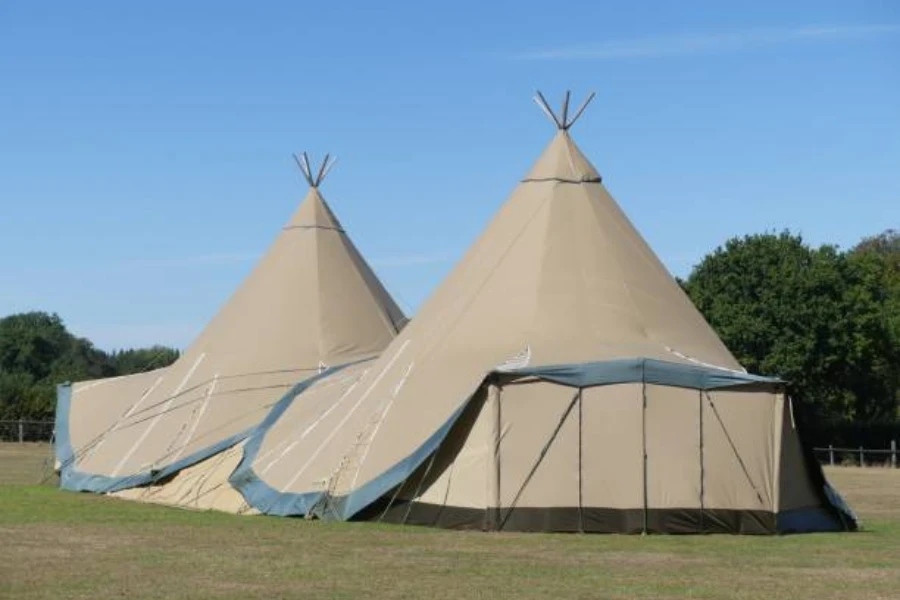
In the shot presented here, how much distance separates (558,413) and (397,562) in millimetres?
5036

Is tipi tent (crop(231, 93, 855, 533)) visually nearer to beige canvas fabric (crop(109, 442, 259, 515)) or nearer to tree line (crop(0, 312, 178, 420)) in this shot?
beige canvas fabric (crop(109, 442, 259, 515))

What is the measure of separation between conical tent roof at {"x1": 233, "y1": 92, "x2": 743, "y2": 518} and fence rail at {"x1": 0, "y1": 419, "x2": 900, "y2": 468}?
110 ft

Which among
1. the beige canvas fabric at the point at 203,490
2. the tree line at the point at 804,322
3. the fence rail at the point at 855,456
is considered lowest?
the beige canvas fabric at the point at 203,490

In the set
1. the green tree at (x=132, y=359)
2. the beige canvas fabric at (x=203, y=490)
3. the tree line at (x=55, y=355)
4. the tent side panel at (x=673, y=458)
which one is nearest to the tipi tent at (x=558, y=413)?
the tent side panel at (x=673, y=458)

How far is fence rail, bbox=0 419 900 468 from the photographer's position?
58250 millimetres

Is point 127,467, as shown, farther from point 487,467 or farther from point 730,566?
point 730,566

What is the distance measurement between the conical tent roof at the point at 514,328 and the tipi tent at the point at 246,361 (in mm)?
4766

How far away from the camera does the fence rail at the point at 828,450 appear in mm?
58250

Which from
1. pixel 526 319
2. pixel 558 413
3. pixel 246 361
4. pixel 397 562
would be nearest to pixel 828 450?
pixel 246 361

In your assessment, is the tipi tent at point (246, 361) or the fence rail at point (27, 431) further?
the fence rail at point (27, 431)

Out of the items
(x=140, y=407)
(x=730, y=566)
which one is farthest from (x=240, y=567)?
(x=140, y=407)

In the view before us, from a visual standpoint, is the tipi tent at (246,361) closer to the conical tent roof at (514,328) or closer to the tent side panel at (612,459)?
the conical tent roof at (514,328)

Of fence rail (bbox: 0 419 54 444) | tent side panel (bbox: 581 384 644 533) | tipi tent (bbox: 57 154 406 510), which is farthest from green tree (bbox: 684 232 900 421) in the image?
tent side panel (bbox: 581 384 644 533)

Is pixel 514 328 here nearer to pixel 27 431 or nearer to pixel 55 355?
pixel 27 431
